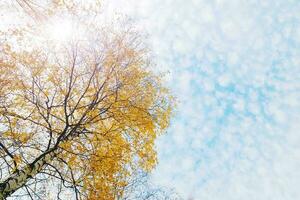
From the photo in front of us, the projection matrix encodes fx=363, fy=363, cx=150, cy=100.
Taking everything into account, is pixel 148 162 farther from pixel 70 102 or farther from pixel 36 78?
pixel 36 78

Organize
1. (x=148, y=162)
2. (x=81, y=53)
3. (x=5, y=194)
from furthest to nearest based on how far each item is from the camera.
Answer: (x=81, y=53) → (x=148, y=162) → (x=5, y=194)

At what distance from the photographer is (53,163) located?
10.0 metres

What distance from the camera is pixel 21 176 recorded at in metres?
8.39

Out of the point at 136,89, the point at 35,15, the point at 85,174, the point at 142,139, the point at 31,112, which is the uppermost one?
the point at 35,15

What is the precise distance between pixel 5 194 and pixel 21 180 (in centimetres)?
48

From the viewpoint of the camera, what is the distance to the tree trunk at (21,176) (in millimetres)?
8031

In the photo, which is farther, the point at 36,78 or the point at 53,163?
the point at 53,163

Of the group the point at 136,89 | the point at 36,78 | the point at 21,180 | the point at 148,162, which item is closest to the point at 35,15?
the point at 36,78

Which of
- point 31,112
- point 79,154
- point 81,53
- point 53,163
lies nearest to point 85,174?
point 79,154

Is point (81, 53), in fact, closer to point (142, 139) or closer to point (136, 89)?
point (136, 89)

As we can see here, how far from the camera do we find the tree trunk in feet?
26.3

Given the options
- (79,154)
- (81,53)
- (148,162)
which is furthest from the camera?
(81,53)

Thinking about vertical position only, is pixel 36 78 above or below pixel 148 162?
above

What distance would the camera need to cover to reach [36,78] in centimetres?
899
